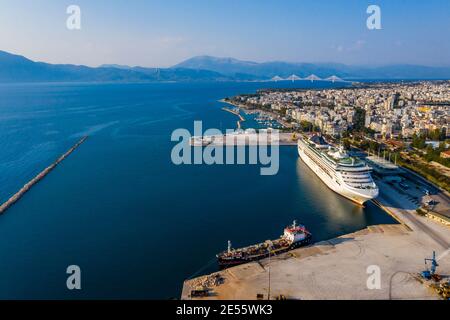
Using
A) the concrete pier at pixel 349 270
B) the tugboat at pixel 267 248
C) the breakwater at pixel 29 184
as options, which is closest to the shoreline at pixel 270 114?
the breakwater at pixel 29 184

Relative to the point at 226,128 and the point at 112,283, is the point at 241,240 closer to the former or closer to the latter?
the point at 112,283

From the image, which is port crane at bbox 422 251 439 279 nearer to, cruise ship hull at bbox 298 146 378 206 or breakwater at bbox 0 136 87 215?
cruise ship hull at bbox 298 146 378 206

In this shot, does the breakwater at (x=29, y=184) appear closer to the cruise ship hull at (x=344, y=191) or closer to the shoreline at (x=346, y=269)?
the shoreline at (x=346, y=269)

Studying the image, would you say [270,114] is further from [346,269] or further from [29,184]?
[346,269]

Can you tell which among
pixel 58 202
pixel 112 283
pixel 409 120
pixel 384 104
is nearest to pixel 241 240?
pixel 112 283

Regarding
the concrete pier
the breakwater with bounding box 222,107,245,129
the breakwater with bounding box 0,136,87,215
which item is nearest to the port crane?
the concrete pier
